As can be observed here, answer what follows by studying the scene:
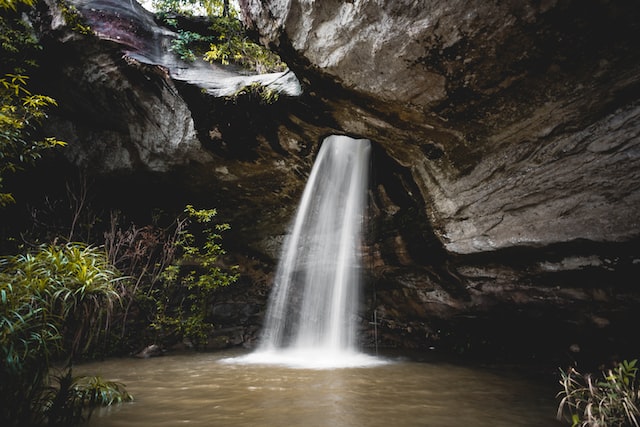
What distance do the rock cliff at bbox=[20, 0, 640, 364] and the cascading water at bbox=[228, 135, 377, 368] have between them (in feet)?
1.58

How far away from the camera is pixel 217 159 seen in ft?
26.6

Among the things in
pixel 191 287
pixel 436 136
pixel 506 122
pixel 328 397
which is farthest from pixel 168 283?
pixel 506 122

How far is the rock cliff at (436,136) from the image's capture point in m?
4.12

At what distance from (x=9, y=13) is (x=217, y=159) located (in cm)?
566

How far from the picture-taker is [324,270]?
29.7 ft

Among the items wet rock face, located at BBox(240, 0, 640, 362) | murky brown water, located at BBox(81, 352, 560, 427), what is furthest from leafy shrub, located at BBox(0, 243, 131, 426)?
wet rock face, located at BBox(240, 0, 640, 362)

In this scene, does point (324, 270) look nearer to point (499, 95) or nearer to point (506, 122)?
point (506, 122)

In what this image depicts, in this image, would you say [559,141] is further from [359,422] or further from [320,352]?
[320,352]

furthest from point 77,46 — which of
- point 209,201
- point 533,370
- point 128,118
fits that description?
point 533,370

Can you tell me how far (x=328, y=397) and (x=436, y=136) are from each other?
13.4 ft

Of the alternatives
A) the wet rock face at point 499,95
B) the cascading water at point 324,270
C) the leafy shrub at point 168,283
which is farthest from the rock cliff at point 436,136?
the leafy shrub at point 168,283

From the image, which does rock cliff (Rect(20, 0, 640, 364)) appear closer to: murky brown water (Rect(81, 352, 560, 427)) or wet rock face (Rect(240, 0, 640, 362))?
wet rock face (Rect(240, 0, 640, 362))

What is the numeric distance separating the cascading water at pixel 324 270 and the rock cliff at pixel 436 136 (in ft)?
1.58

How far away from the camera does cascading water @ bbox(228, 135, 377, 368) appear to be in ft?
25.9
